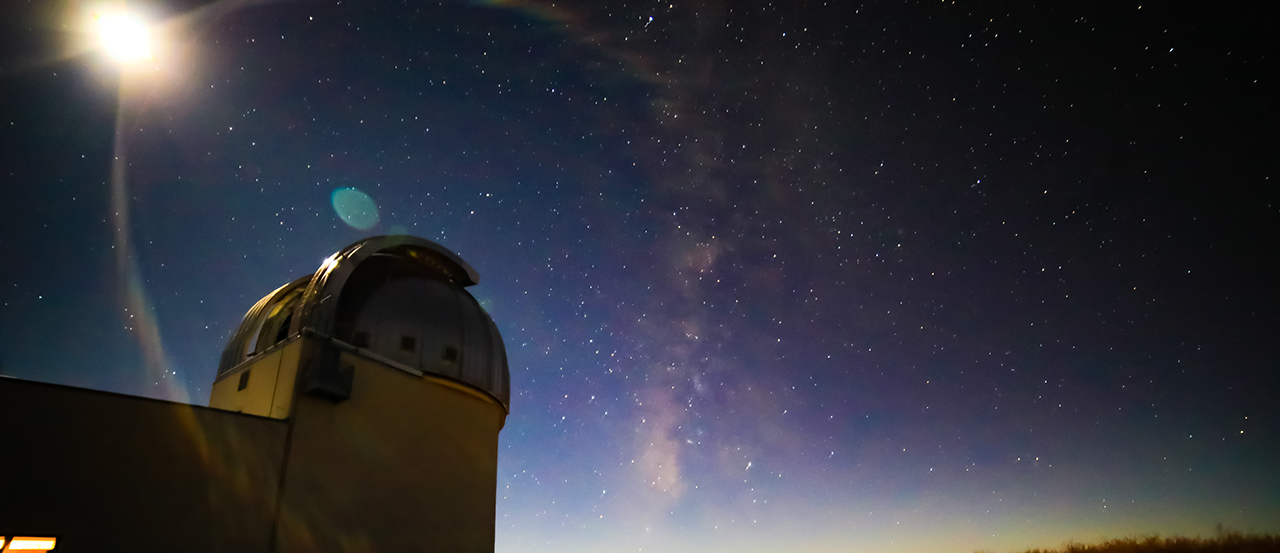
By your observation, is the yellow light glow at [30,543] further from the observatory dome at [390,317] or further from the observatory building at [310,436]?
the observatory dome at [390,317]

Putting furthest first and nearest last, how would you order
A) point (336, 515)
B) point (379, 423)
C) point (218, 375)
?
point (218, 375) → point (379, 423) → point (336, 515)

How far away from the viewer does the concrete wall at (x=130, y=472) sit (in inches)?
238

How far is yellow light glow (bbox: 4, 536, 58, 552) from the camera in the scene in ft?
18.8

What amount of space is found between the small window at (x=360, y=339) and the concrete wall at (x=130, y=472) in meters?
1.93

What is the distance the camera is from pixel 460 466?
405 inches

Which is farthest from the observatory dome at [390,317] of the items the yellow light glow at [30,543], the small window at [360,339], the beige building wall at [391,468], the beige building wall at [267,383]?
the yellow light glow at [30,543]

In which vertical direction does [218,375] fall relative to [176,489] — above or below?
above

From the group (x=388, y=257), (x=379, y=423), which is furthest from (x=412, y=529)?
(x=388, y=257)

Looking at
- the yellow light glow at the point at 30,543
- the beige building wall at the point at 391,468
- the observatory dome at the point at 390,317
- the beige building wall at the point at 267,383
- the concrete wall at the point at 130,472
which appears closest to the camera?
the yellow light glow at the point at 30,543

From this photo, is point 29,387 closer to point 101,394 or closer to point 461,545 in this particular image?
point 101,394

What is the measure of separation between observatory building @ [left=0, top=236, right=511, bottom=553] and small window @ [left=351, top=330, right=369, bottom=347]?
24 mm

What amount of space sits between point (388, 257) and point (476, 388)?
290 centimetres

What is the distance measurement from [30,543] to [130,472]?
956 millimetres

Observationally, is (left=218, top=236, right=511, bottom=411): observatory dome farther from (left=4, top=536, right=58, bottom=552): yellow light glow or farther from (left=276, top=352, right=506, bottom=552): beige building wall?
(left=4, top=536, right=58, bottom=552): yellow light glow
